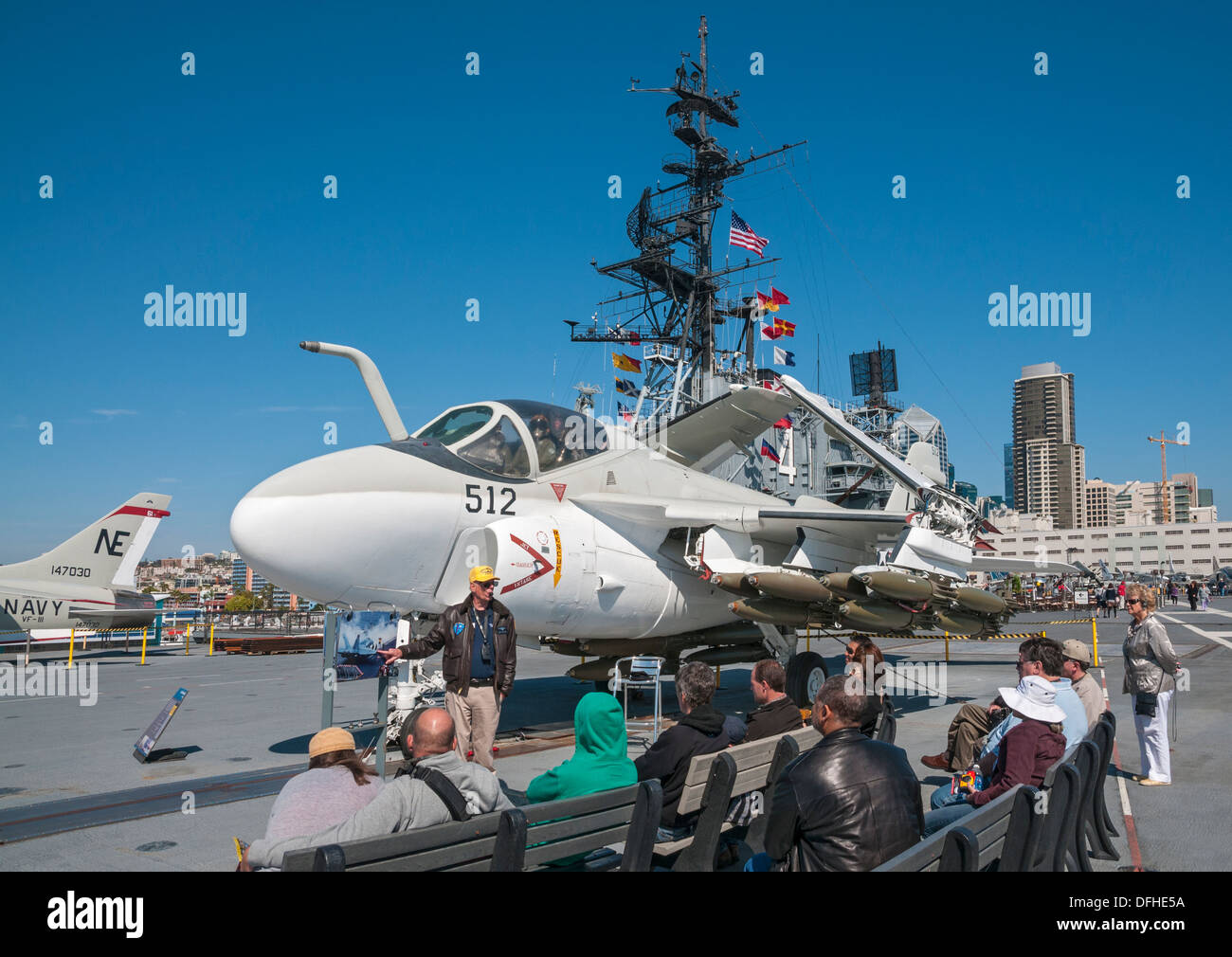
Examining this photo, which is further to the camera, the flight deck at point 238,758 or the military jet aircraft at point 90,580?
the military jet aircraft at point 90,580

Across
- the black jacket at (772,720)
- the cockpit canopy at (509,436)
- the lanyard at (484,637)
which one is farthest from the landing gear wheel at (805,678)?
the black jacket at (772,720)

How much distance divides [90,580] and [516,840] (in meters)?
25.7

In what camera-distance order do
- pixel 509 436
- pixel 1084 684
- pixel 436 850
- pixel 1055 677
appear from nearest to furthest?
pixel 436 850 < pixel 1055 677 < pixel 1084 684 < pixel 509 436

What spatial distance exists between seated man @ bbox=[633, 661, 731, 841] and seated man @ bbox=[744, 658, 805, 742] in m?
0.39

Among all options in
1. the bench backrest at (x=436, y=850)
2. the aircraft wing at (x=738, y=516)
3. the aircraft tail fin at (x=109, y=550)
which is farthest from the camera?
the aircraft tail fin at (x=109, y=550)

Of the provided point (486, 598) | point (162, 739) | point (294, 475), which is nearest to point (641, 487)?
point (486, 598)

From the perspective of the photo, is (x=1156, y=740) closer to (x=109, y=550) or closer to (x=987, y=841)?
(x=987, y=841)

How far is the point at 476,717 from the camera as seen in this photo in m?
6.74

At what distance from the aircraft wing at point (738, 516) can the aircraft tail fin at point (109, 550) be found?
20678 mm

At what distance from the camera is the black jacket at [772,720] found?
5293 millimetres

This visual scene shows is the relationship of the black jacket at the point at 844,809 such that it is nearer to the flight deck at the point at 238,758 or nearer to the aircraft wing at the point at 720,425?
the flight deck at the point at 238,758

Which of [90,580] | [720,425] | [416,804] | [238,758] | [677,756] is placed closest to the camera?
[416,804]

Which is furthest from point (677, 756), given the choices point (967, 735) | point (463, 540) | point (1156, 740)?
point (1156, 740)
